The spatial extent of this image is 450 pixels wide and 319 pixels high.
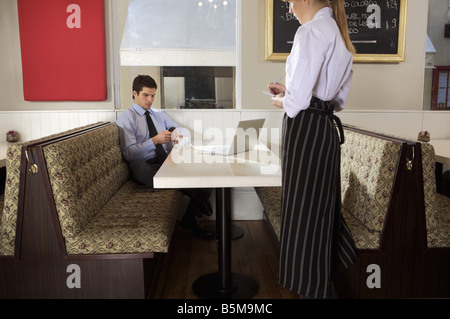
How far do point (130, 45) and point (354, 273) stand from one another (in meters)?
2.60

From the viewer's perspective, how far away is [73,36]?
343cm

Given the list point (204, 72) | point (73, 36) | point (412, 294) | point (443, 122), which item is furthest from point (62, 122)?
point (443, 122)

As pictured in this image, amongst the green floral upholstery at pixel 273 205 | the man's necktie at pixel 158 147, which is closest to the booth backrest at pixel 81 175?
the man's necktie at pixel 158 147

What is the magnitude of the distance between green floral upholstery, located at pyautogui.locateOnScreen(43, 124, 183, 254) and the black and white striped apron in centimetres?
63

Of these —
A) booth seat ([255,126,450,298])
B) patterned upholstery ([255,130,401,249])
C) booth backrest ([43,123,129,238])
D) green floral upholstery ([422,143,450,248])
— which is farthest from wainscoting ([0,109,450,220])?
green floral upholstery ([422,143,450,248])

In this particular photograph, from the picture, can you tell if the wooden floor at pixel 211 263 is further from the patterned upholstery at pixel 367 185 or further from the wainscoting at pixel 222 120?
the wainscoting at pixel 222 120

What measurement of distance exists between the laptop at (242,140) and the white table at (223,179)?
5 cm

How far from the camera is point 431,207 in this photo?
1.98 m

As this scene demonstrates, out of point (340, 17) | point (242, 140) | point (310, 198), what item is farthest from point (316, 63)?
point (242, 140)

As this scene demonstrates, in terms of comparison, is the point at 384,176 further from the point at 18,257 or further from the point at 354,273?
the point at 18,257

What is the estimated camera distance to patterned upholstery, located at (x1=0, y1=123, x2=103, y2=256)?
1.91 m

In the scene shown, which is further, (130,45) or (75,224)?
(130,45)

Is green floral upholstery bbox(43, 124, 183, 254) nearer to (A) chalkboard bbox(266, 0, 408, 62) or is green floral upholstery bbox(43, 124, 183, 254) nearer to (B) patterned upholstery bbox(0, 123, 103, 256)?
(B) patterned upholstery bbox(0, 123, 103, 256)

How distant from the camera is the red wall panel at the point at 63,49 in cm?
340
